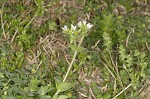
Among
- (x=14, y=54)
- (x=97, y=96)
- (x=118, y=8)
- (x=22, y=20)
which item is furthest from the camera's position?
(x=118, y=8)

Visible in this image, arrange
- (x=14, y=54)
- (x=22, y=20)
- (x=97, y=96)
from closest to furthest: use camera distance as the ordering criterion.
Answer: (x=97, y=96) → (x=14, y=54) → (x=22, y=20)

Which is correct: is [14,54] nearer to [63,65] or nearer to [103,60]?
[63,65]

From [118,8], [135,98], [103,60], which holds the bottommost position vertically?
[135,98]

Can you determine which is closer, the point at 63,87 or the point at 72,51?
the point at 63,87

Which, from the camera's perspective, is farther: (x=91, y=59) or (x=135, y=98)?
(x=91, y=59)

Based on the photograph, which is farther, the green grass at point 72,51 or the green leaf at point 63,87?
the green grass at point 72,51

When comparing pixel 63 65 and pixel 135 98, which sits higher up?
pixel 63 65

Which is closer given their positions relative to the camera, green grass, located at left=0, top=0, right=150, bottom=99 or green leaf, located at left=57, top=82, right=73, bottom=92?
green leaf, located at left=57, top=82, right=73, bottom=92

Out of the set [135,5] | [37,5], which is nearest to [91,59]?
[37,5]
